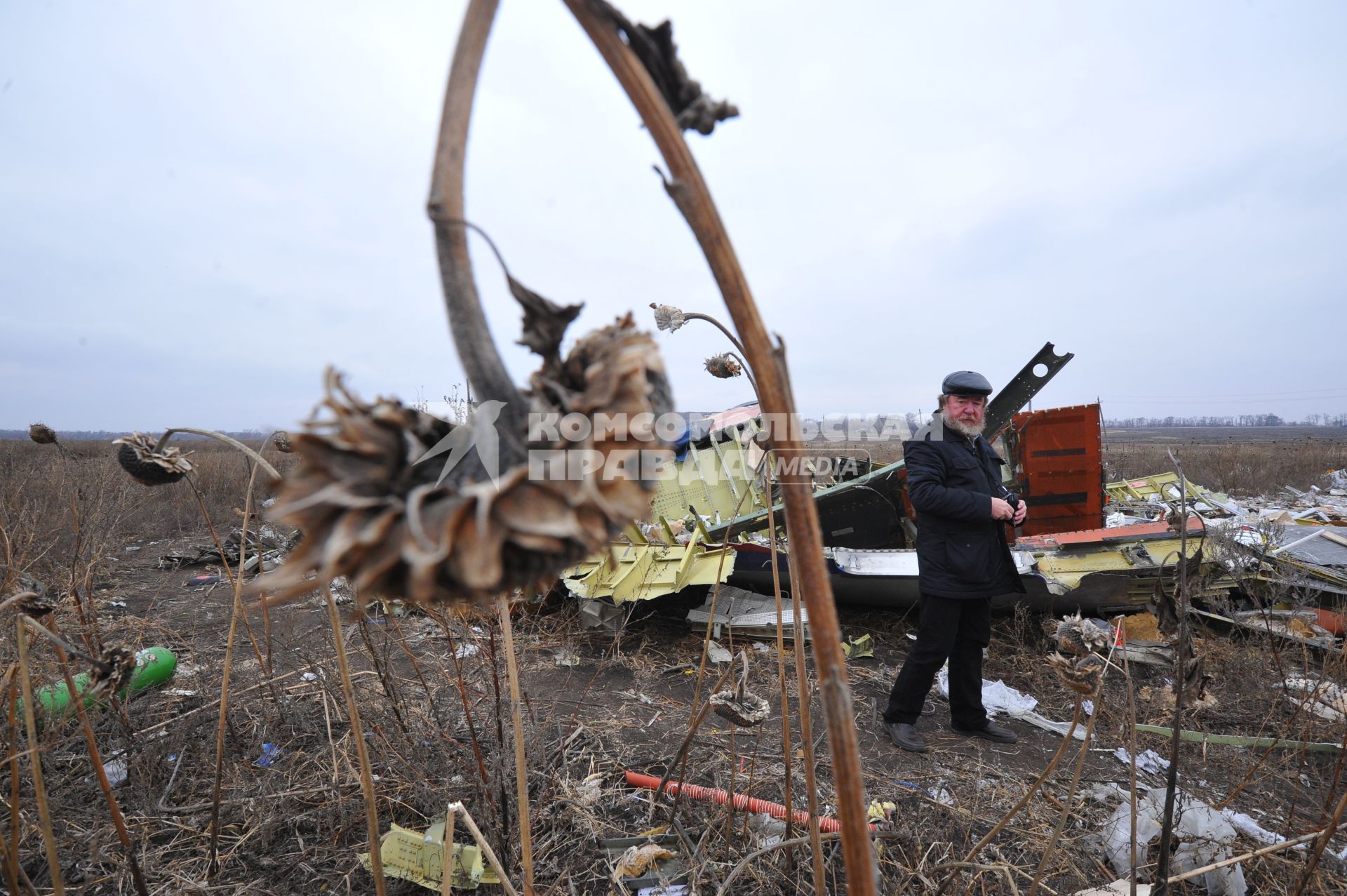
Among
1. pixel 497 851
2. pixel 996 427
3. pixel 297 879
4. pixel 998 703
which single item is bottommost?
pixel 998 703

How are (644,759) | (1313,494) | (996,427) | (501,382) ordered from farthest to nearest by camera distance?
(1313,494)
(996,427)
(644,759)
(501,382)

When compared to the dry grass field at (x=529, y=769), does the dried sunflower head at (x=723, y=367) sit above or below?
above

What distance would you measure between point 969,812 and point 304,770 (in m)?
2.96

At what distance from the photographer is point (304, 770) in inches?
110

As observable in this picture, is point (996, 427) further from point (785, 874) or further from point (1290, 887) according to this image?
point (785, 874)

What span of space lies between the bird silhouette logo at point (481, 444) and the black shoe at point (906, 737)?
360 cm

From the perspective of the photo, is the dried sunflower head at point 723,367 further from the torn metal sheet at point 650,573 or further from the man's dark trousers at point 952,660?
the torn metal sheet at point 650,573

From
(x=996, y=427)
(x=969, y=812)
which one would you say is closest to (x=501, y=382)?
(x=969, y=812)

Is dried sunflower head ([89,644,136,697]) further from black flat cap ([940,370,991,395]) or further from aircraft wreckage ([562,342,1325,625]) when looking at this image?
black flat cap ([940,370,991,395])

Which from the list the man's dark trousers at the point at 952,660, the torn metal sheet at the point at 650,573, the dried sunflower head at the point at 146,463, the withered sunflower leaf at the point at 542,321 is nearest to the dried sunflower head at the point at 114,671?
the dried sunflower head at the point at 146,463

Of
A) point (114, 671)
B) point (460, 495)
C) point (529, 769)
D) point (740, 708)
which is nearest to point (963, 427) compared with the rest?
point (740, 708)

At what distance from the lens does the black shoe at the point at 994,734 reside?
3.46m

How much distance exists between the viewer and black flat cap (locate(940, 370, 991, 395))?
11.1 ft

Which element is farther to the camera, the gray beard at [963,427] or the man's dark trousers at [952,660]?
the gray beard at [963,427]
